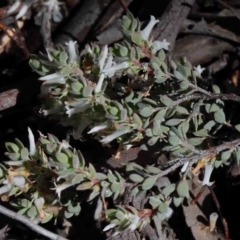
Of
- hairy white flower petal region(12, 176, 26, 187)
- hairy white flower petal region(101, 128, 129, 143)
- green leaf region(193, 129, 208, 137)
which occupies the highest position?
hairy white flower petal region(101, 128, 129, 143)

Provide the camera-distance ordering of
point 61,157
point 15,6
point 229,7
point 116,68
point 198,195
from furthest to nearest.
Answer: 1. point 229,7
2. point 198,195
3. point 15,6
4. point 116,68
5. point 61,157

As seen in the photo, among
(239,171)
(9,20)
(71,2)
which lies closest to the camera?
(239,171)

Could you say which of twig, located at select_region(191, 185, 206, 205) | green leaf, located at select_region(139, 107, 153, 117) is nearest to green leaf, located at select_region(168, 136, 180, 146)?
green leaf, located at select_region(139, 107, 153, 117)

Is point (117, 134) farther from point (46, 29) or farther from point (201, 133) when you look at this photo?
point (46, 29)

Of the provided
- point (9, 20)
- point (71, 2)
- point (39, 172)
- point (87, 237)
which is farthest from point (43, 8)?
point (87, 237)

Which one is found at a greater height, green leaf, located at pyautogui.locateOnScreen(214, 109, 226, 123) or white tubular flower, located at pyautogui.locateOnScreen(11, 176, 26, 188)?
white tubular flower, located at pyautogui.locateOnScreen(11, 176, 26, 188)

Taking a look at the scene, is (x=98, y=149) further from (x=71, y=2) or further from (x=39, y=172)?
(x=71, y=2)

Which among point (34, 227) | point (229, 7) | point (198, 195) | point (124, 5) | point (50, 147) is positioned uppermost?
point (50, 147)

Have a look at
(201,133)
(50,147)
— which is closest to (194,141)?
(201,133)

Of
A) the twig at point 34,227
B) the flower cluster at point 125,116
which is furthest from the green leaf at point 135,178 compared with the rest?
the twig at point 34,227

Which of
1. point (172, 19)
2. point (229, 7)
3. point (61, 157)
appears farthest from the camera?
point (229, 7)

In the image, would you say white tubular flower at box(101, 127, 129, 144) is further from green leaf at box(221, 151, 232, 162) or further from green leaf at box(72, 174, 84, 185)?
green leaf at box(221, 151, 232, 162)
